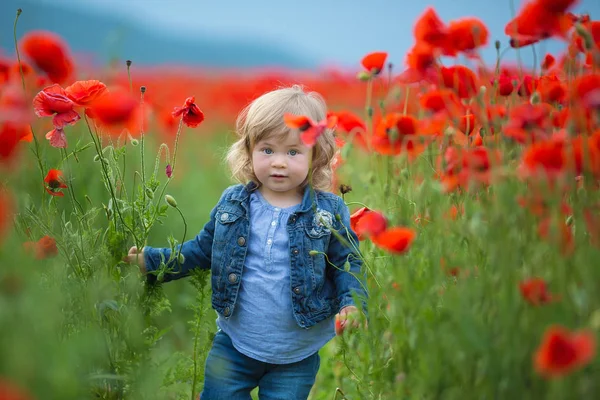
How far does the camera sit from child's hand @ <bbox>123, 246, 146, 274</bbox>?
1.85 meters

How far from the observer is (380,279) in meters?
1.95

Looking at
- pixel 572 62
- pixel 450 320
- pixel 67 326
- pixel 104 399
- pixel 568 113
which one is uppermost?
pixel 572 62

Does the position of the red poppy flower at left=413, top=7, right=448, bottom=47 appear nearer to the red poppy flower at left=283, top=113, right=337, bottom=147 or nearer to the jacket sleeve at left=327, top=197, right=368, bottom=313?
the red poppy flower at left=283, top=113, right=337, bottom=147

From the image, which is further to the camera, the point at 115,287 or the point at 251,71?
the point at 251,71

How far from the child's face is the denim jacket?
0.29 ft

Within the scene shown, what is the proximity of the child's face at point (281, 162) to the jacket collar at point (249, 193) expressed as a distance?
0.06m

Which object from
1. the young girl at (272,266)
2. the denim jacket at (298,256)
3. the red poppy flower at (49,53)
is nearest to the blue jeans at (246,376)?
the young girl at (272,266)

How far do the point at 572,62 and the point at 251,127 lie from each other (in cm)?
91

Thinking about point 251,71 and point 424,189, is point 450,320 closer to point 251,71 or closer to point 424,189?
point 424,189

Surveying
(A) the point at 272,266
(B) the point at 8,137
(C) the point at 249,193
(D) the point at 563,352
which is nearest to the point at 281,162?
(C) the point at 249,193

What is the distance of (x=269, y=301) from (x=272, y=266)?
0.10 metres

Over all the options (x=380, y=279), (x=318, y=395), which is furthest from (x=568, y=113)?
(x=318, y=395)

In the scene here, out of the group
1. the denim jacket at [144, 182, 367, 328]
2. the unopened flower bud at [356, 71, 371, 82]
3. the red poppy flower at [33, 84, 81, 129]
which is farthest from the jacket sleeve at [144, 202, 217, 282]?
the unopened flower bud at [356, 71, 371, 82]

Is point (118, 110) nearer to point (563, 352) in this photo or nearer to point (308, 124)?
point (308, 124)
